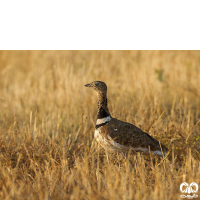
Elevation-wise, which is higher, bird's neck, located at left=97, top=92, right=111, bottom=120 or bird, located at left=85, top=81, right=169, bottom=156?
bird's neck, located at left=97, top=92, right=111, bottom=120

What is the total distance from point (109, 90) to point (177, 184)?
413cm

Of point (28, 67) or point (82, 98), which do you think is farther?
point (28, 67)

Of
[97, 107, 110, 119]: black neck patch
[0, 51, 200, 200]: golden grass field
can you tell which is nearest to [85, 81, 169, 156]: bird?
[97, 107, 110, 119]: black neck patch

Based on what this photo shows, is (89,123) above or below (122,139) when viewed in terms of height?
below

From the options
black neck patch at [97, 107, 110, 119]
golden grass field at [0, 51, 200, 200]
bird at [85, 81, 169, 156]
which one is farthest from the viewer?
black neck patch at [97, 107, 110, 119]

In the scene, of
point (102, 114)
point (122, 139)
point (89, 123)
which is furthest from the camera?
point (89, 123)

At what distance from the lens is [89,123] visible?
20.2ft

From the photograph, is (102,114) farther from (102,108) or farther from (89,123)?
(89,123)

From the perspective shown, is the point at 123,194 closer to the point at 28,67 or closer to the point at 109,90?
the point at 109,90

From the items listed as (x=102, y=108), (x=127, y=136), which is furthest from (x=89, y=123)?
(x=127, y=136)

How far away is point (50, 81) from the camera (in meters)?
8.78

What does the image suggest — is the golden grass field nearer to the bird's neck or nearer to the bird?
the bird

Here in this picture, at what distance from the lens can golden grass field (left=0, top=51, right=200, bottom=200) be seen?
3.61m
